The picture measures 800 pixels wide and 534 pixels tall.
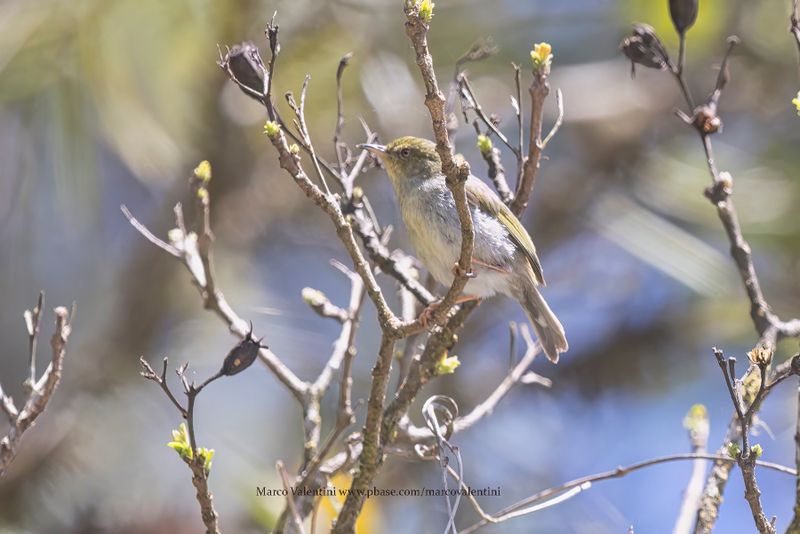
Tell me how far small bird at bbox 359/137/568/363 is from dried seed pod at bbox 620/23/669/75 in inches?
19.8

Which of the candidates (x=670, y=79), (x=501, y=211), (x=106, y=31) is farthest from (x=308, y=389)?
(x=670, y=79)

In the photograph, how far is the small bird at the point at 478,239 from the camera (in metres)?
2.43

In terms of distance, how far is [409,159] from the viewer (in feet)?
8.92

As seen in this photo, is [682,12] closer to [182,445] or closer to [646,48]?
[646,48]

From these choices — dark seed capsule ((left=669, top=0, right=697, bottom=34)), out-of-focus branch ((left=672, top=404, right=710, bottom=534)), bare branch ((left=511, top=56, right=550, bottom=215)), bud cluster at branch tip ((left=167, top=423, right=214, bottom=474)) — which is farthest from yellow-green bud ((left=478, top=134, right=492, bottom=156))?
bud cluster at branch tip ((left=167, top=423, right=214, bottom=474))

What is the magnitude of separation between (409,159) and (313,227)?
154 centimetres

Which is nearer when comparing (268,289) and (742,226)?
(742,226)

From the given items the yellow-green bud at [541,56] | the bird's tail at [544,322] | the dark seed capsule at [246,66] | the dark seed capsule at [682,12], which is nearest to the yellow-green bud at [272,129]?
the dark seed capsule at [246,66]

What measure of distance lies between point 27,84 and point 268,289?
1.26 m

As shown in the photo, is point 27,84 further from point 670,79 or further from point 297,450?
point 670,79

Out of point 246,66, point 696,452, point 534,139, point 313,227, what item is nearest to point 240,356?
point 246,66

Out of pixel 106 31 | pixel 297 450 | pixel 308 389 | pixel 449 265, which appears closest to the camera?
pixel 308 389

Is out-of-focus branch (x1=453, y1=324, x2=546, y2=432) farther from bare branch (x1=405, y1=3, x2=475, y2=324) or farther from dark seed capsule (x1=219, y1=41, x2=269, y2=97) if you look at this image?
dark seed capsule (x1=219, y1=41, x2=269, y2=97)

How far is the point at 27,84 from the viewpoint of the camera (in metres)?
3.39
